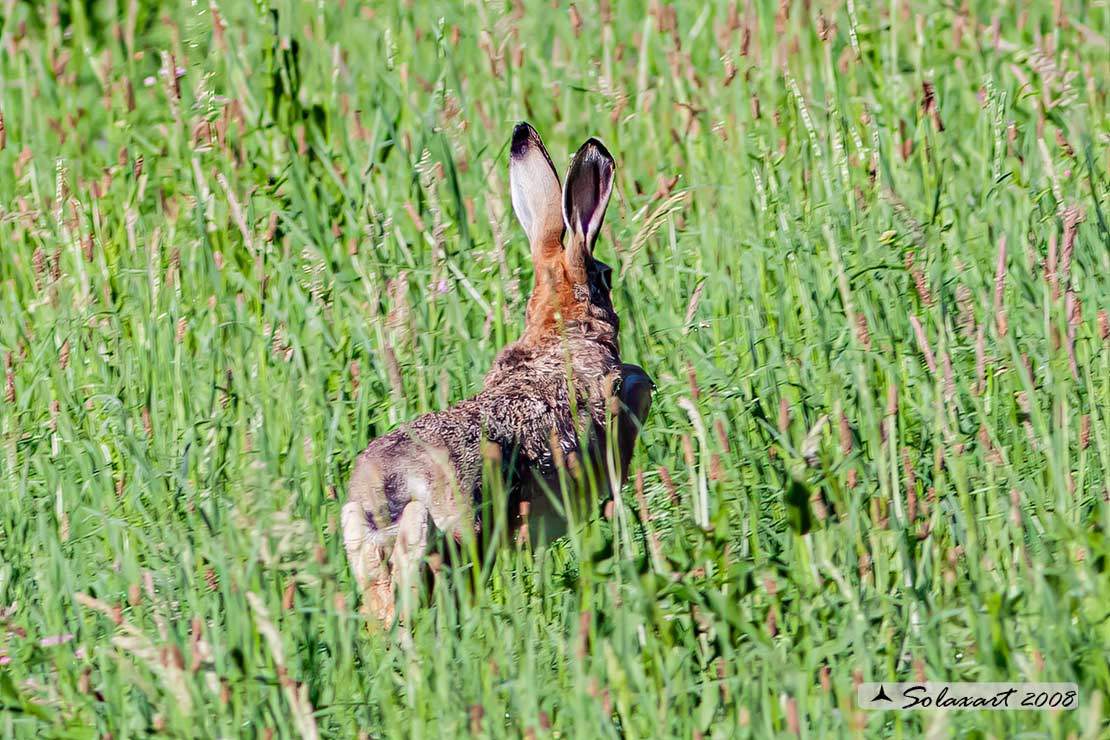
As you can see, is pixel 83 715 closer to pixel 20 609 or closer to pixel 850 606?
pixel 20 609

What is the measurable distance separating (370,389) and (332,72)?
2295 mm

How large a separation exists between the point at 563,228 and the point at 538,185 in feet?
0.50

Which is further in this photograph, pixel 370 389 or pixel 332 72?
pixel 332 72

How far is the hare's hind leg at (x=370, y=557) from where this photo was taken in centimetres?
369

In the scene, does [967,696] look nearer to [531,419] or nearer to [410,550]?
[410,550]

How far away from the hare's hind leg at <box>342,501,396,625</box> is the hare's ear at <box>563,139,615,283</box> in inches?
56.0

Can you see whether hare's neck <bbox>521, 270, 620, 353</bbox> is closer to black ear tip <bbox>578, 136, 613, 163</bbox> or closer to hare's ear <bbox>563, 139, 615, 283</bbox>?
hare's ear <bbox>563, 139, 615, 283</bbox>

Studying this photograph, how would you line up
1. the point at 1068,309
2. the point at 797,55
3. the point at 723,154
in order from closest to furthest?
the point at 1068,309 < the point at 723,154 < the point at 797,55

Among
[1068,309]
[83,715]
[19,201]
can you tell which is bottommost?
[83,715]

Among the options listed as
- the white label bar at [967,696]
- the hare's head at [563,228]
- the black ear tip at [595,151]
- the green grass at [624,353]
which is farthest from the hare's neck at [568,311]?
the white label bar at [967,696]

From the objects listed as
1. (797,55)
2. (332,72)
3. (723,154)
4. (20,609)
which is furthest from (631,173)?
(20,609)

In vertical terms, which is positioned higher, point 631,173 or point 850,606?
point 631,173

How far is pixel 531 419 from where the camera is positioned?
4.11 metres

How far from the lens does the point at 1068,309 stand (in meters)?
3.67
